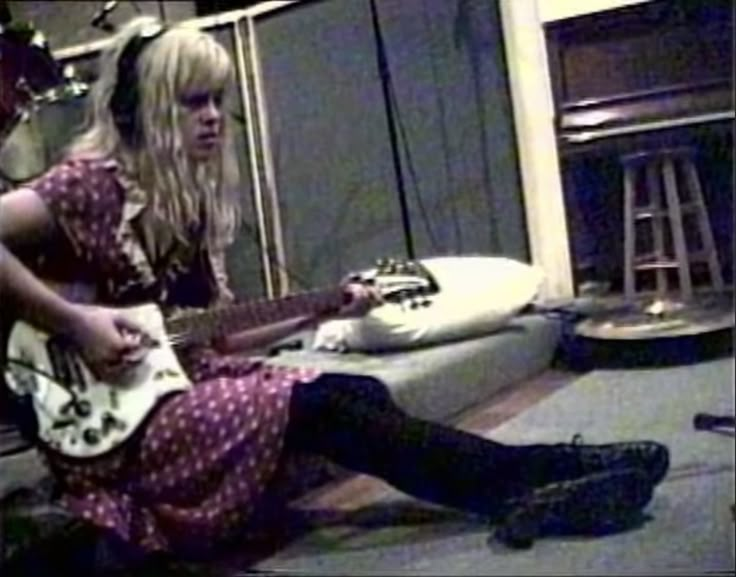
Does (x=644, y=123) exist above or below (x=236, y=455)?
above

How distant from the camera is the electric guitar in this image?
1.57 feet

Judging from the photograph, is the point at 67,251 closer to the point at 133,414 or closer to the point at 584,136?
the point at 133,414

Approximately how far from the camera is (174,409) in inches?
19.0

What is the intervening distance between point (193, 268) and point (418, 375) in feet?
0.33

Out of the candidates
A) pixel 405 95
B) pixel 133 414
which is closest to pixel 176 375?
pixel 133 414

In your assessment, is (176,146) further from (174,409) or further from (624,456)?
(624,456)

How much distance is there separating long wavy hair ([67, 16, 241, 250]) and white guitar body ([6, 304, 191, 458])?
0.04m

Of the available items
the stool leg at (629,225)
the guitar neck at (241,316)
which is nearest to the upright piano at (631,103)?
the stool leg at (629,225)

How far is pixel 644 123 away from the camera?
41 centimetres

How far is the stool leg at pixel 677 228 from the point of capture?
0.41 metres

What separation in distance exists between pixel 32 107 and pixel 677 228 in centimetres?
28

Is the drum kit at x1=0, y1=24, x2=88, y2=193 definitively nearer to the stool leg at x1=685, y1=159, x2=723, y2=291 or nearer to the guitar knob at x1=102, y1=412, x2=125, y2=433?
the guitar knob at x1=102, y1=412, x2=125, y2=433

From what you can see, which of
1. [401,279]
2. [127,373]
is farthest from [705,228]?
[127,373]

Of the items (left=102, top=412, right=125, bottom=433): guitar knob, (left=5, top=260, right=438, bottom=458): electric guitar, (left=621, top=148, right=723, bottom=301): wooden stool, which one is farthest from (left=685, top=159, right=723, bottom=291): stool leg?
(left=102, top=412, right=125, bottom=433): guitar knob
